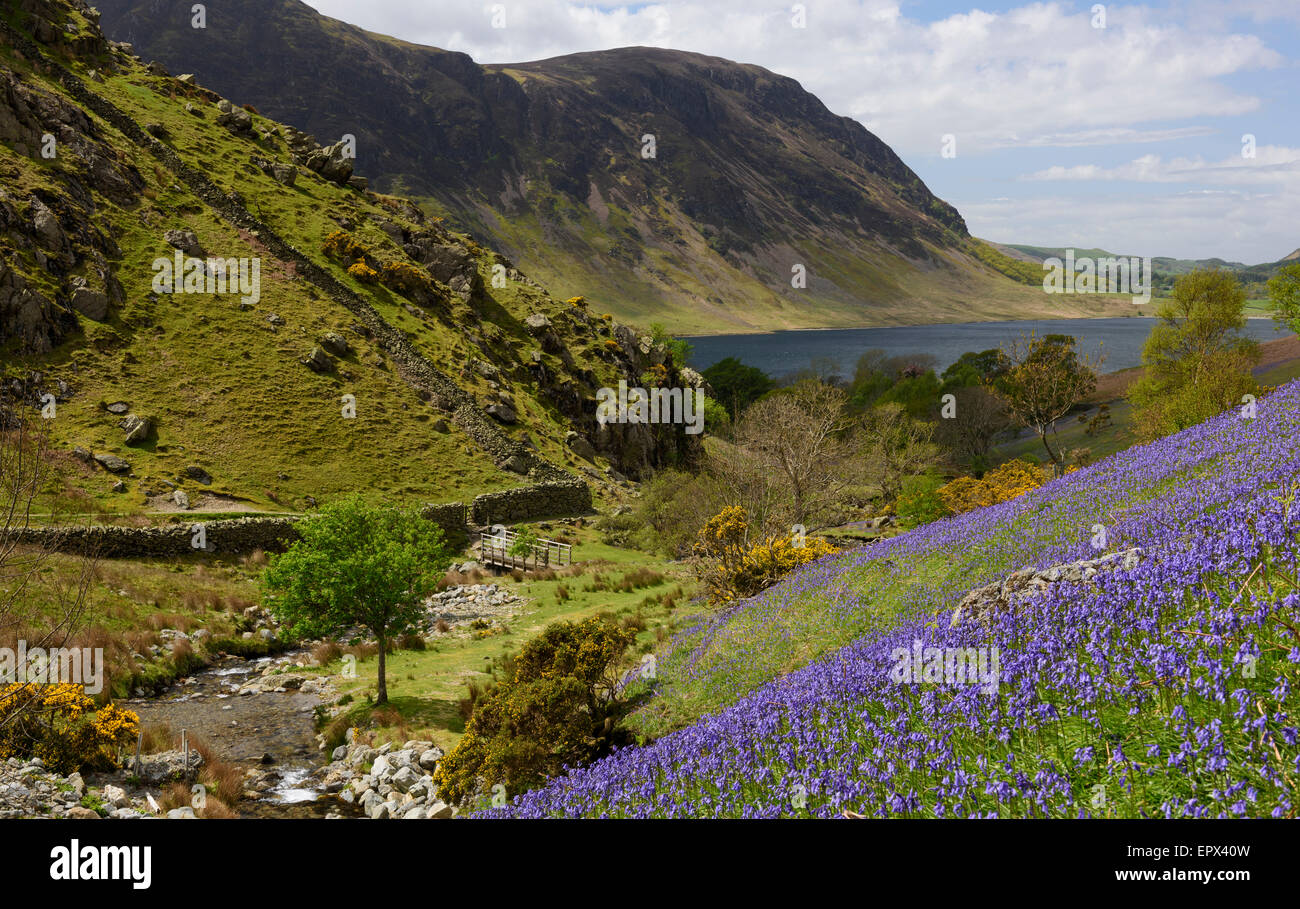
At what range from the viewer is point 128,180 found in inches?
2405

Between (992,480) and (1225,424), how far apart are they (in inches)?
1288

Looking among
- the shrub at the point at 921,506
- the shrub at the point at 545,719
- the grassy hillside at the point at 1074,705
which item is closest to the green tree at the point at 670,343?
the shrub at the point at 921,506

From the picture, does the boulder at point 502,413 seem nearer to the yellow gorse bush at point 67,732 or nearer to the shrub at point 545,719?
the yellow gorse bush at point 67,732

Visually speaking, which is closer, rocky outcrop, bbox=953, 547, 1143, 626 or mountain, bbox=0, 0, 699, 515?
rocky outcrop, bbox=953, 547, 1143, 626

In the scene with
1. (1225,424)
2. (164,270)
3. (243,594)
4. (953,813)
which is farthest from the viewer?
(164,270)

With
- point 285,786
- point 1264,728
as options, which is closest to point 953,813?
point 1264,728

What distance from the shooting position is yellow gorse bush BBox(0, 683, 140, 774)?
1554cm

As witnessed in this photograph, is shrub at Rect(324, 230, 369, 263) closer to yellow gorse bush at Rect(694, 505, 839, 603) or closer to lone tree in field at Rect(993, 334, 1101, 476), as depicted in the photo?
yellow gorse bush at Rect(694, 505, 839, 603)

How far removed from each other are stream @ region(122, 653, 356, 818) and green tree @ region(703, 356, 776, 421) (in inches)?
3885

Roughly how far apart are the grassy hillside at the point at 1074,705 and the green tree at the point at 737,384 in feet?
357

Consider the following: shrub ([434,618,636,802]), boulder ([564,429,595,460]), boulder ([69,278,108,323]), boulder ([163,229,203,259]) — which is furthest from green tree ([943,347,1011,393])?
boulder ([69,278,108,323])

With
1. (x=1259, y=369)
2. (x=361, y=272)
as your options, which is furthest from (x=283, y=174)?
(x=1259, y=369)
